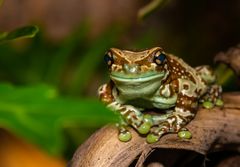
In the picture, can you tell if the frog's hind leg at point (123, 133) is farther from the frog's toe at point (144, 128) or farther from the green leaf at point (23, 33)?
the green leaf at point (23, 33)

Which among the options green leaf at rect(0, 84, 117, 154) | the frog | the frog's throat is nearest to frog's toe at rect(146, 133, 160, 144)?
the frog

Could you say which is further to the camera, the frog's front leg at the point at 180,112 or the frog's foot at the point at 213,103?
the frog's foot at the point at 213,103

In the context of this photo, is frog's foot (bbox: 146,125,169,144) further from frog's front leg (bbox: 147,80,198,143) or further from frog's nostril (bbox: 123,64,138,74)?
frog's nostril (bbox: 123,64,138,74)

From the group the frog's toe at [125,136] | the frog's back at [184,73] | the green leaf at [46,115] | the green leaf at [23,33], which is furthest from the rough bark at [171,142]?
the green leaf at [46,115]

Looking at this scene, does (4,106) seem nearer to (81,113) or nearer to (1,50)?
(81,113)

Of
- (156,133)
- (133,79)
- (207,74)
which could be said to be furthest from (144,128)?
(207,74)

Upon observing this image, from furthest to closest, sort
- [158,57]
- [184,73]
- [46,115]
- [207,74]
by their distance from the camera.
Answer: [207,74], [184,73], [158,57], [46,115]

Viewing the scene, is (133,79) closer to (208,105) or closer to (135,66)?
(135,66)
